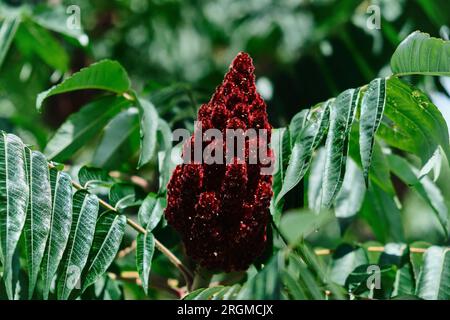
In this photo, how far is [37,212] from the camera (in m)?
1.94

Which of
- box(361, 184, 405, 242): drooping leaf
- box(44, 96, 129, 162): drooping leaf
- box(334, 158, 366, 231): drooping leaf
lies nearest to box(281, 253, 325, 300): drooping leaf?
box(334, 158, 366, 231): drooping leaf

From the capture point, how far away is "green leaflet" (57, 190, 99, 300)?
1.95 metres

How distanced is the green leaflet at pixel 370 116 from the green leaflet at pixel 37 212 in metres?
0.88

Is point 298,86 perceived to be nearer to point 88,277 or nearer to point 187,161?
point 187,161

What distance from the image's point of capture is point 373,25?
3.51 meters

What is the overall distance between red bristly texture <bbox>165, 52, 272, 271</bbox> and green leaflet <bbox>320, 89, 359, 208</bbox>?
208 millimetres

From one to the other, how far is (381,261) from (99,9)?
13.1 ft

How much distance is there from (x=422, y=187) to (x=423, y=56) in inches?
29.9

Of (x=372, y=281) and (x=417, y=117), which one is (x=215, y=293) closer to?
(x=372, y=281)

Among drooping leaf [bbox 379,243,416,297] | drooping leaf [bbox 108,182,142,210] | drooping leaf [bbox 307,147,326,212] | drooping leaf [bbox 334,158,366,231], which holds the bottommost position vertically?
drooping leaf [bbox 379,243,416,297]

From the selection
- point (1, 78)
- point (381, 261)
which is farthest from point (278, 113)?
point (1, 78)

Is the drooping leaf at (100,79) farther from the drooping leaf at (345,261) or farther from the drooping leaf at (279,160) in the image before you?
the drooping leaf at (345,261)

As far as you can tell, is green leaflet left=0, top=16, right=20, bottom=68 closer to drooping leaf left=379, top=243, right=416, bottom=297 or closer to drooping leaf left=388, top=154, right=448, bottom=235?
drooping leaf left=388, top=154, right=448, bottom=235

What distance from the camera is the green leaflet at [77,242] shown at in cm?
195
